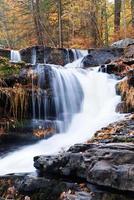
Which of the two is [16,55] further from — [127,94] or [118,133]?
[118,133]

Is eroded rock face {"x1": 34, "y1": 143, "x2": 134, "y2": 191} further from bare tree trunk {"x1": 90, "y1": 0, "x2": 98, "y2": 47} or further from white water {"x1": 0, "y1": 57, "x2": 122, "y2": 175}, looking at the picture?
bare tree trunk {"x1": 90, "y1": 0, "x2": 98, "y2": 47}

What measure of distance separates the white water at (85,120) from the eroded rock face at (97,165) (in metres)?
0.92

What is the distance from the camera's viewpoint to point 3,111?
10.6 m

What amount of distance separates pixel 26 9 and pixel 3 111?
15.6 metres

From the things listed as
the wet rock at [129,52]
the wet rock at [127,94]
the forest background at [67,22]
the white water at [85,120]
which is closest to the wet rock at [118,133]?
the white water at [85,120]

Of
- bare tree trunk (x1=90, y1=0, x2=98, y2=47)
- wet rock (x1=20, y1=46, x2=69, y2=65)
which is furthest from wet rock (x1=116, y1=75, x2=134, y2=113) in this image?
bare tree trunk (x1=90, y1=0, x2=98, y2=47)

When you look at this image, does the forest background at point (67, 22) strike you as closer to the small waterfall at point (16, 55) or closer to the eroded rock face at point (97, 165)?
the small waterfall at point (16, 55)

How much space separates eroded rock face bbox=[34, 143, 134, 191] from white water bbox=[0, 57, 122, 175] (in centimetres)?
92

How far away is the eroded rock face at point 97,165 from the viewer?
544cm

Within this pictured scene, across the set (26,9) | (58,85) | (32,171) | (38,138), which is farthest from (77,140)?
(26,9)

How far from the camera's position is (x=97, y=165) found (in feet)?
18.9

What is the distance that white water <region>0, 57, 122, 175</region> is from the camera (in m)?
8.18

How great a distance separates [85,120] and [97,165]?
493cm

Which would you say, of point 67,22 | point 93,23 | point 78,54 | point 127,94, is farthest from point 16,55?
point 67,22
